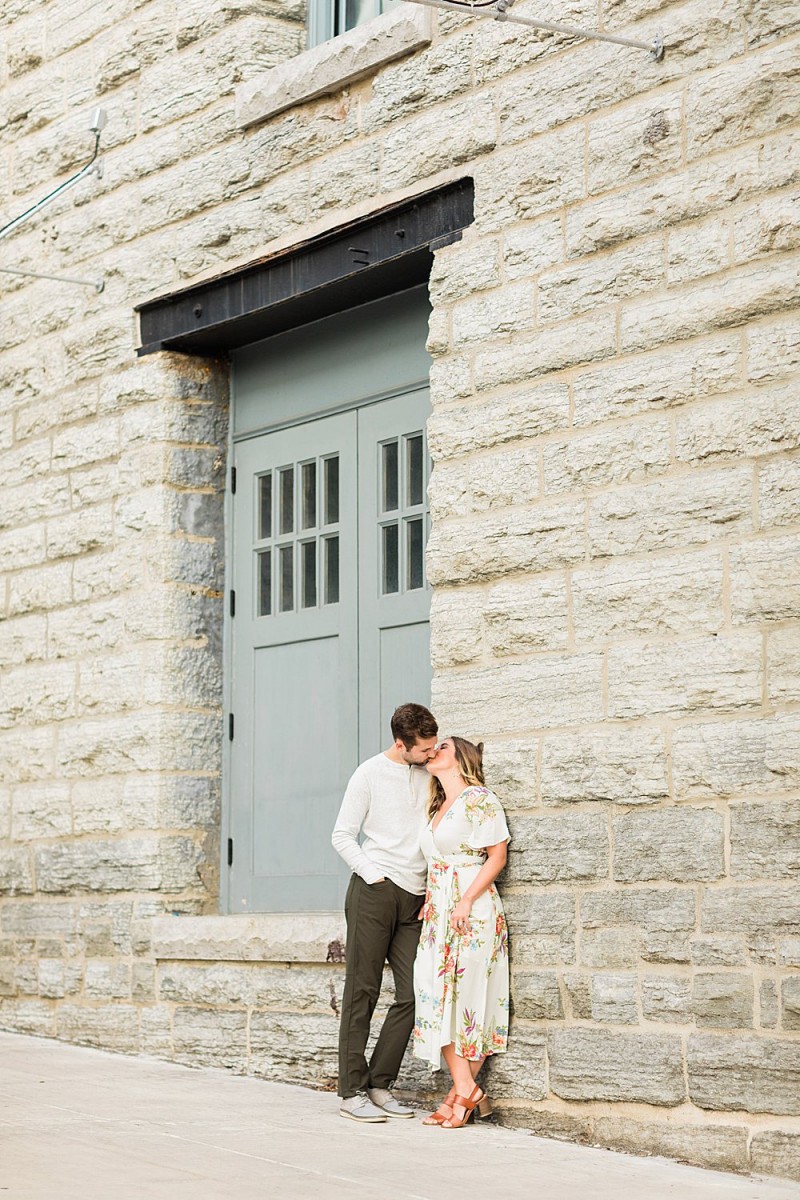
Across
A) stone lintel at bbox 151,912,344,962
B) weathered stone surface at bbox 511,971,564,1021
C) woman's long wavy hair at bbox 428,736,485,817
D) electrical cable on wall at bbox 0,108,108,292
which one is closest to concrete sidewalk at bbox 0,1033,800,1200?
weathered stone surface at bbox 511,971,564,1021

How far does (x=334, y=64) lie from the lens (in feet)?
29.3

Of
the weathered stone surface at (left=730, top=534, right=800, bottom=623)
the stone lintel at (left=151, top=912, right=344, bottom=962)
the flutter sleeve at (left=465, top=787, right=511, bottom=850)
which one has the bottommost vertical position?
the stone lintel at (left=151, top=912, right=344, bottom=962)

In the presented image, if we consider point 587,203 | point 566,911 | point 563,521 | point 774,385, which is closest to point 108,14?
point 587,203

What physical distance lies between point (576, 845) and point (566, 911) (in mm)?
278

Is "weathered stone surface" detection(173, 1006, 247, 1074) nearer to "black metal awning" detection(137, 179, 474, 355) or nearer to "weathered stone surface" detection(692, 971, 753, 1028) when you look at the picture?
"weathered stone surface" detection(692, 971, 753, 1028)

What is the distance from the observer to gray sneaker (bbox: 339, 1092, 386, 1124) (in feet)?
24.4

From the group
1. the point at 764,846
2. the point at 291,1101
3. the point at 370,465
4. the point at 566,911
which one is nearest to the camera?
the point at 764,846

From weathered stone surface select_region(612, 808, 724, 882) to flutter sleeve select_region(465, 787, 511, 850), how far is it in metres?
0.58

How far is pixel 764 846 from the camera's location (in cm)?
657

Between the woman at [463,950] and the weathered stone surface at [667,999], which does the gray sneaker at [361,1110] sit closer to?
the woman at [463,950]

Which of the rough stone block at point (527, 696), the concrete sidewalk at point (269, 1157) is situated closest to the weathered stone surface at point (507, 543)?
the rough stone block at point (527, 696)

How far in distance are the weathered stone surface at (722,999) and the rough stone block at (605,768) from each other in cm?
74

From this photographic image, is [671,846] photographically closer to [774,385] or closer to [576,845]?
[576,845]

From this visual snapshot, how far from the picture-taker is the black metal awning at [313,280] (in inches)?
332
